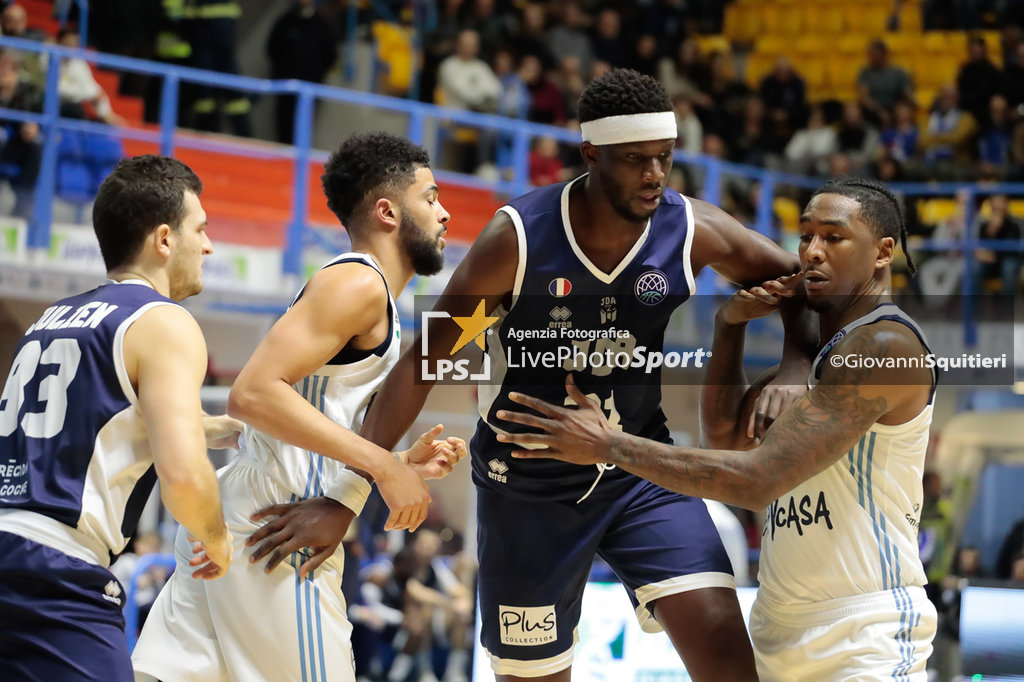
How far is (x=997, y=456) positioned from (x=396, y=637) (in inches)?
316

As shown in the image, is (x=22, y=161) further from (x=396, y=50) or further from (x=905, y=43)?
(x=905, y=43)

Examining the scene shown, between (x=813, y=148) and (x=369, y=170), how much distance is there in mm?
12569

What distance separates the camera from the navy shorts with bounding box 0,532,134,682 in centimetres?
329

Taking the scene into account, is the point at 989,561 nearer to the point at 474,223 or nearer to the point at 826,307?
the point at 474,223

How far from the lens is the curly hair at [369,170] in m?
4.33

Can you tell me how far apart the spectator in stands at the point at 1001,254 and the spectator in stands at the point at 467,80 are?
5.80 metres

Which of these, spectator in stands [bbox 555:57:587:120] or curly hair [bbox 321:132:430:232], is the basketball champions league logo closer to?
curly hair [bbox 321:132:430:232]

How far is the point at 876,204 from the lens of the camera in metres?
4.13


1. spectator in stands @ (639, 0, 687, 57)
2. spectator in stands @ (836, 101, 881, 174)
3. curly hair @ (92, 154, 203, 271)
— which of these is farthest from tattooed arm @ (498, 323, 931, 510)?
spectator in stands @ (639, 0, 687, 57)

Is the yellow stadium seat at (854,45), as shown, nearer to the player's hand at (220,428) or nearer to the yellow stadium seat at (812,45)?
the yellow stadium seat at (812,45)

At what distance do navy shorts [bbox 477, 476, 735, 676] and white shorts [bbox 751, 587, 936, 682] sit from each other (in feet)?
1.53

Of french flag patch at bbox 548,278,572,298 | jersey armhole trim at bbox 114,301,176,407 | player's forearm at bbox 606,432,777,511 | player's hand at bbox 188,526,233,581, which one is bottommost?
player's hand at bbox 188,526,233,581

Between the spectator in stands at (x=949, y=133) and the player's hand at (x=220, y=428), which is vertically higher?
the spectator in stands at (x=949, y=133)

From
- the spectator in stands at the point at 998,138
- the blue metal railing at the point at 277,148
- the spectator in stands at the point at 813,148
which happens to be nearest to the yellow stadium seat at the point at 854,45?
the spectator in stands at the point at 813,148
